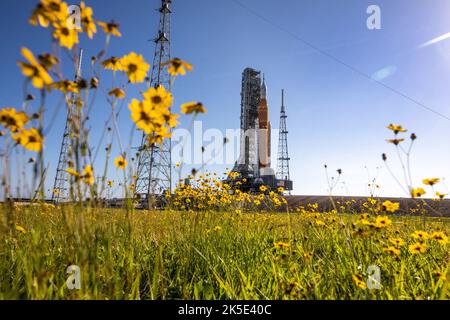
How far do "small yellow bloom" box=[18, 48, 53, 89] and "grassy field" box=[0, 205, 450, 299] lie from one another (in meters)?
0.61

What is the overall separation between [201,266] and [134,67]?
163cm

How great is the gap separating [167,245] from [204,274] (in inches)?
33.0

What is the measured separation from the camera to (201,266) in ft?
7.73

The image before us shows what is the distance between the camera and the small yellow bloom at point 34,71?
3.19 ft

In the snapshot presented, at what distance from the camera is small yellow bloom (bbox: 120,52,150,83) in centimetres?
137

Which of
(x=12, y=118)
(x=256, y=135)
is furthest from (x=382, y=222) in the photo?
(x=256, y=135)

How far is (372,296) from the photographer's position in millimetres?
1479

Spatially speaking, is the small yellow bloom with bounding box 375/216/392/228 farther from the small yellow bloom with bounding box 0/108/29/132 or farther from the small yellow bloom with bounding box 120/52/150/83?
the small yellow bloom with bounding box 0/108/29/132

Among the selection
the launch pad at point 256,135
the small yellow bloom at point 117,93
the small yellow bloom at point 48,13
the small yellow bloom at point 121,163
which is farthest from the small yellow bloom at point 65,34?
the launch pad at point 256,135

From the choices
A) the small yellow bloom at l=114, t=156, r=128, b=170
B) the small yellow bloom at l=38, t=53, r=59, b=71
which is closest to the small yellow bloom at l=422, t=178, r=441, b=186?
the small yellow bloom at l=114, t=156, r=128, b=170
